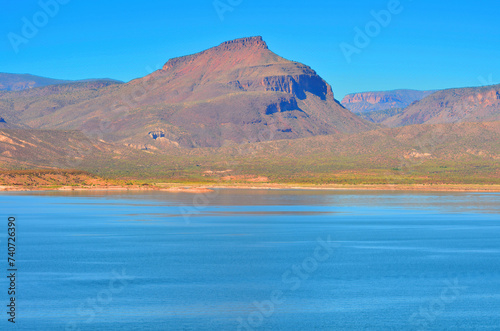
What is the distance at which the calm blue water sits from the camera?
106ft

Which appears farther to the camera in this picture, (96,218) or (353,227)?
(96,218)

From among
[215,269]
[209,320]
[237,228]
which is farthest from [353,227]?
[209,320]

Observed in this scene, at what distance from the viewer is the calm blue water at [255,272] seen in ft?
106

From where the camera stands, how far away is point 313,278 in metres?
41.9

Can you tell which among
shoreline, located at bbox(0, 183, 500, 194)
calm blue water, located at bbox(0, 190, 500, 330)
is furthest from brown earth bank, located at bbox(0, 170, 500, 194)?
calm blue water, located at bbox(0, 190, 500, 330)

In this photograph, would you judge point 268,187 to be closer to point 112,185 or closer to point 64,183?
point 112,185

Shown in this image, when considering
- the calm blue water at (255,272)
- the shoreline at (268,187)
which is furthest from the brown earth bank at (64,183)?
the calm blue water at (255,272)

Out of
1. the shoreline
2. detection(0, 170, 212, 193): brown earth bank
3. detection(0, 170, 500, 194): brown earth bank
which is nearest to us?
the shoreline

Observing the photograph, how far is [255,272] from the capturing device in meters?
43.4

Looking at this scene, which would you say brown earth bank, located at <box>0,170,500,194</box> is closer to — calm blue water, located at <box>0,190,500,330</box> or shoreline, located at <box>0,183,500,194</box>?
shoreline, located at <box>0,183,500,194</box>

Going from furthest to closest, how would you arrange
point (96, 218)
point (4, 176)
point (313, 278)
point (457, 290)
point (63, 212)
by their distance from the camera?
point (4, 176) < point (63, 212) < point (96, 218) < point (313, 278) < point (457, 290)

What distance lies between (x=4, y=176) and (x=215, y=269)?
375 feet

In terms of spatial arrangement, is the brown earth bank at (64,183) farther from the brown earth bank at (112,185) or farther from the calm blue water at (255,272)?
the calm blue water at (255,272)

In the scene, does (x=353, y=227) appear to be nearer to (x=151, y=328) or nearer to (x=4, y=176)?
(x=151, y=328)
